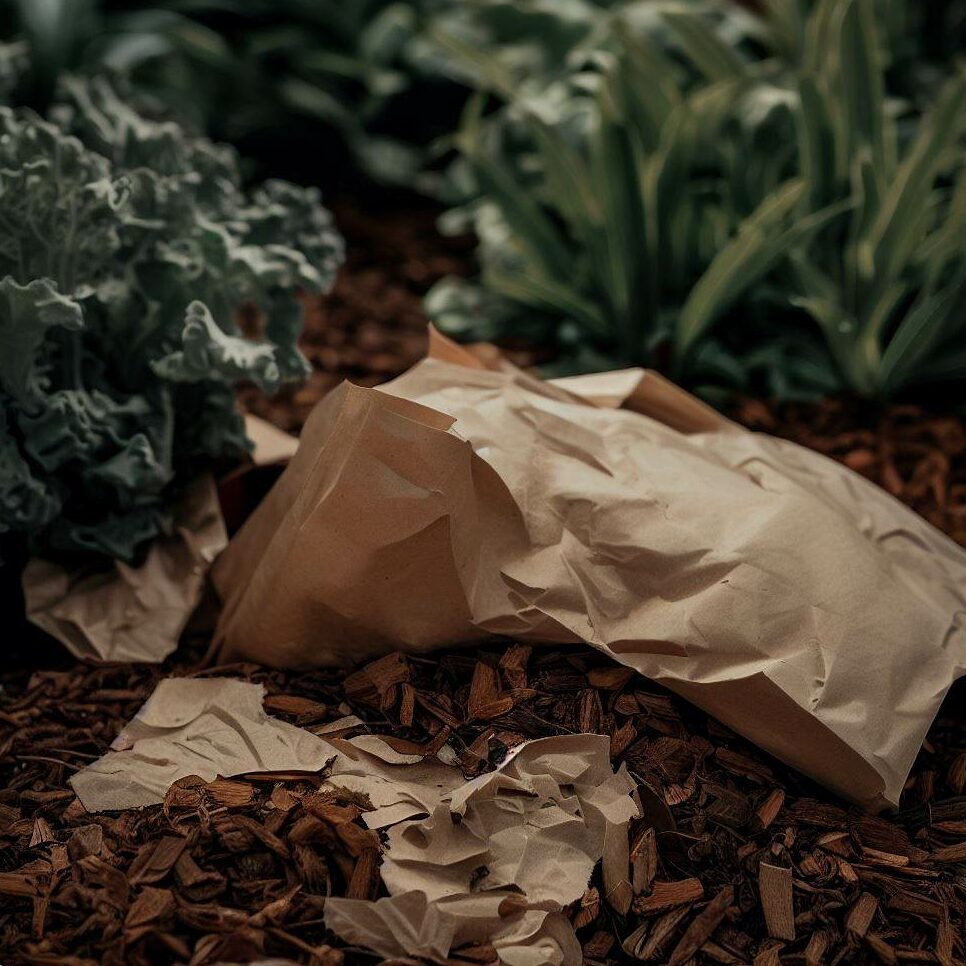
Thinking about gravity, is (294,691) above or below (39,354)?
below

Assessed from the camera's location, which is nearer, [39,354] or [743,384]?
[39,354]

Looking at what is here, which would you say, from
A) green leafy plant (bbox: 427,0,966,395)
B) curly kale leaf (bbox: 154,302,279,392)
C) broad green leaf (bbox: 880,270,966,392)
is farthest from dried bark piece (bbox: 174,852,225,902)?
broad green leaf (bbox: 880,270,966,392)

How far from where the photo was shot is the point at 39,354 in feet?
4.09

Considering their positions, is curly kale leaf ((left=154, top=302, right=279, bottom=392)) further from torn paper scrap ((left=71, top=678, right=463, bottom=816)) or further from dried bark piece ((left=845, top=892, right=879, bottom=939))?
dried bark piece ((left=845, top=892, right=879, bottom=939))

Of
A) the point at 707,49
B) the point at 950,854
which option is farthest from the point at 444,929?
the point at 707,49

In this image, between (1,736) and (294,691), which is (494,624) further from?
(1,736)

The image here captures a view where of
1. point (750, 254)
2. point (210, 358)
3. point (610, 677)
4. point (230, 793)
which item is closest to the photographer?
point (230, 793)

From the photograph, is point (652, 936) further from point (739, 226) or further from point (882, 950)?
point (739, 226)

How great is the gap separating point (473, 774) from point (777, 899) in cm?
32

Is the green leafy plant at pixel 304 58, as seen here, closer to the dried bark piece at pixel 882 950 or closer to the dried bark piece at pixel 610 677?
the dried bark piece at pixel 610 677

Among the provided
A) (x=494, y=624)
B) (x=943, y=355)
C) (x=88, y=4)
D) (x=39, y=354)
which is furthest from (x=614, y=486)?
(x=88, y=4)

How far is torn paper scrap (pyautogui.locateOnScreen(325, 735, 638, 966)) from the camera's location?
36.6 inches

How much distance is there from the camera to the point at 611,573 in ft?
3.71

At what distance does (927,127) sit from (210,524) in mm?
1330
